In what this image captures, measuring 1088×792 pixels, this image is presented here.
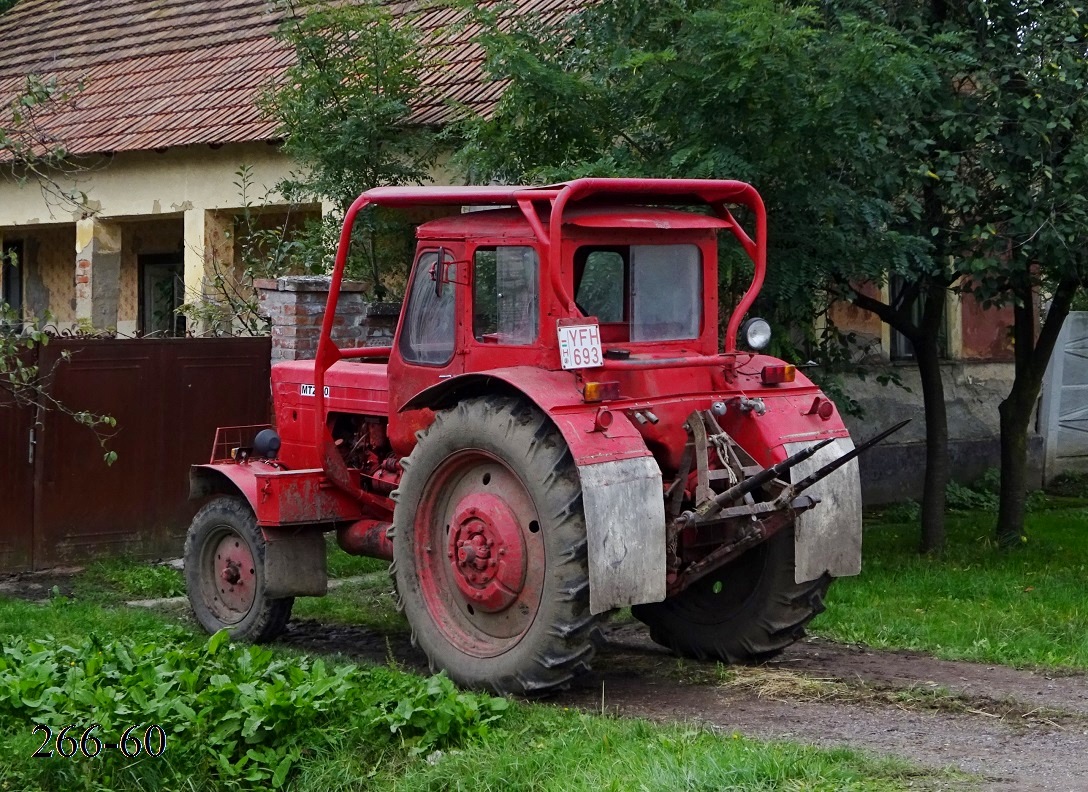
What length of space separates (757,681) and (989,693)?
1061 mm

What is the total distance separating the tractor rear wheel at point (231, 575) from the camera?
8.30 m

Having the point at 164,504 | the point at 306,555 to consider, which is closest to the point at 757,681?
the point at 306,555

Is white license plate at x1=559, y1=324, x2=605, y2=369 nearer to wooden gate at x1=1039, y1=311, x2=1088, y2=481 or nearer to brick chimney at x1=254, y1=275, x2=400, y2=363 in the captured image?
brick chimney at x1=254, y1=275, x2=400, y2=363

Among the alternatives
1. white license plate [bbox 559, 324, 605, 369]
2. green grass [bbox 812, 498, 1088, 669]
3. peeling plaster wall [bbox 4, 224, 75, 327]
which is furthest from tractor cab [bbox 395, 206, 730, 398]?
peeling plaster wall [bbox 4, 224, 75, 327]

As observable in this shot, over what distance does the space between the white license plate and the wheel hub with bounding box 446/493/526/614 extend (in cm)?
73

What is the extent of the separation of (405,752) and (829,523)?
7.86 feet

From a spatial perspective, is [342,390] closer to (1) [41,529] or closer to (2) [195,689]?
(2) [195,689]

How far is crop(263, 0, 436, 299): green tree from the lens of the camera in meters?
11.9

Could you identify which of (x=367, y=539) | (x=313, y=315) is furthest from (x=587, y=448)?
(x=313, y=315)

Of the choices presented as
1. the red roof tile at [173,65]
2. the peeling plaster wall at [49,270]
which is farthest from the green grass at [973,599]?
the peeling plaster wall at [49,270]

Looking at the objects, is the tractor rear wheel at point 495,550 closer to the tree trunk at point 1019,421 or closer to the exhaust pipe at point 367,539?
the exhaust pipe at point 367,539

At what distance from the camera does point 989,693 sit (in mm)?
6855

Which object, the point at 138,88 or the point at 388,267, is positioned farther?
the point at 138,88

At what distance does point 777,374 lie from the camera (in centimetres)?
738
